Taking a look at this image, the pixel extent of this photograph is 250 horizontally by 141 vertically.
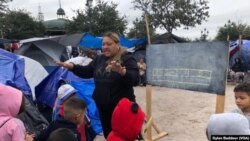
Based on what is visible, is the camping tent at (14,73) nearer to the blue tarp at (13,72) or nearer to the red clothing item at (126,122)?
the blue tarp at (13,72)

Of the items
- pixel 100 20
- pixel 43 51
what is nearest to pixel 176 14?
pixel 100 20

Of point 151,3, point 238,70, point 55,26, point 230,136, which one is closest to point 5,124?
point 230,136

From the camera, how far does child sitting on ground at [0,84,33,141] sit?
9.83 feet

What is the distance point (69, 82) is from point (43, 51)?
7.40 meters

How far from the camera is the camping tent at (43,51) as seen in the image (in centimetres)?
1410

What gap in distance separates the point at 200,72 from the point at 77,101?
7.54 feet

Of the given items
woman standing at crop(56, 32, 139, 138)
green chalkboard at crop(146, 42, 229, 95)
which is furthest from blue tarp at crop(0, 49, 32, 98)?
woman standing at crop(56, 32, 139, 138)

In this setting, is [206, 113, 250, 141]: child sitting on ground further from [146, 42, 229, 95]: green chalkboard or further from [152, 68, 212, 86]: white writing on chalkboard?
[152, 68, 212, 86]: white writing on chalkboard

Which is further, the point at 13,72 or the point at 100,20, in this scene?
the point at 100,20

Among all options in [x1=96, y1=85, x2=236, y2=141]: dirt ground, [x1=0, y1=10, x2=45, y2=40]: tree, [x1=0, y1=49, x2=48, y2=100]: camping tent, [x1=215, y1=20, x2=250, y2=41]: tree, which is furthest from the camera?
[x1=215, y1=20, x2=250, y2=41]: tree

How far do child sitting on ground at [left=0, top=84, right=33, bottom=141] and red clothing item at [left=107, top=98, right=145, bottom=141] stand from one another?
2.25 feet

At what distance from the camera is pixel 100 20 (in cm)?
3281

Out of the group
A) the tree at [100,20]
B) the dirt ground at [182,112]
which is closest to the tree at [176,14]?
the tree at [100,20]

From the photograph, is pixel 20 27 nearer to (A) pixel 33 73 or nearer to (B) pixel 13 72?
(A) pixel 33 73
